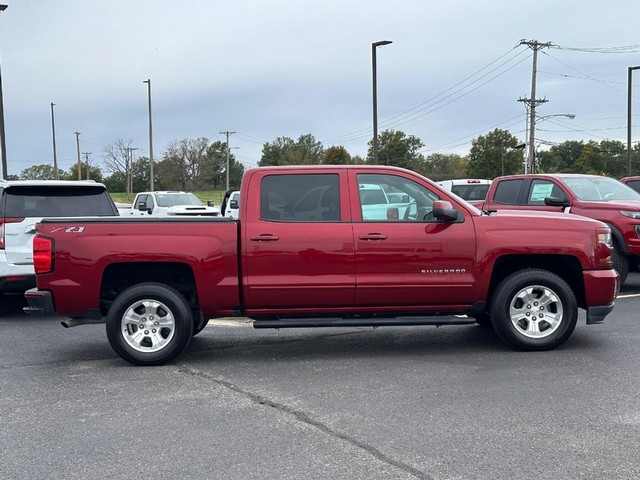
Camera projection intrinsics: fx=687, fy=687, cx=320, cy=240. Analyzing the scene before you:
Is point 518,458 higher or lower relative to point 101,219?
lower

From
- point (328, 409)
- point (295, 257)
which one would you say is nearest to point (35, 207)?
point (295, 257)

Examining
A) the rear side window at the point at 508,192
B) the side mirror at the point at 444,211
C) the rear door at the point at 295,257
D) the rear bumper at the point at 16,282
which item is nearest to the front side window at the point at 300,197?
the rear door at the point at 295,257

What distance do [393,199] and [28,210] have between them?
16.5ft

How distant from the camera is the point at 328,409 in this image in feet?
17.0

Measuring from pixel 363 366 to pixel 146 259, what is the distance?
7.51 feet

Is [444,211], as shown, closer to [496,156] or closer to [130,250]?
[130,250]

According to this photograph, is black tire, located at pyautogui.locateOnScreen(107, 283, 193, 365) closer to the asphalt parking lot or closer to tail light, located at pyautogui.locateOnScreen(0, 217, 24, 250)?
the asphalt parking lot

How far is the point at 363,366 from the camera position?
6.48 m

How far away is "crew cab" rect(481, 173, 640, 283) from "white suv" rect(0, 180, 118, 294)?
6308 mm

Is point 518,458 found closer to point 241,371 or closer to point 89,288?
point 241,371

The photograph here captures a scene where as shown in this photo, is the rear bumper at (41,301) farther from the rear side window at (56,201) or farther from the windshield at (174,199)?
the windshield at (174,199)

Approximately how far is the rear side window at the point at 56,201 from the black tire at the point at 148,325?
3157mm

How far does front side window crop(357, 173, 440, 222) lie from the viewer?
22.3 ft

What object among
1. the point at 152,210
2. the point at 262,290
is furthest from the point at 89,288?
the point at 152,210
